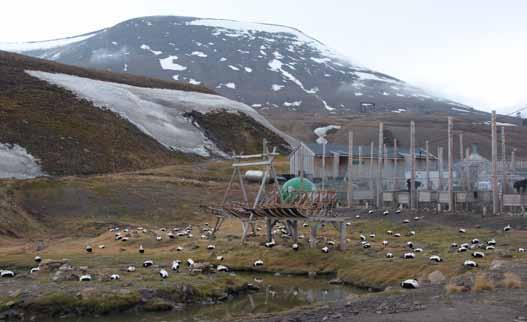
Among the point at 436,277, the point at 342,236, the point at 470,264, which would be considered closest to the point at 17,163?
the point at 342,236

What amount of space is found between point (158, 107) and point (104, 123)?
22.2m

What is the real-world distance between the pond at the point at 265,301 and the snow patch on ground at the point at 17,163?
46.4 meters

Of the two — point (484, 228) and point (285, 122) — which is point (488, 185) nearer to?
point (484, 228)

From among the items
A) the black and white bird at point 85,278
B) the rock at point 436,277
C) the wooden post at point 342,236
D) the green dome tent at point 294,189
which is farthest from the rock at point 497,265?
the black and white bird at point 85,278

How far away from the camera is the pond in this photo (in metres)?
23.9

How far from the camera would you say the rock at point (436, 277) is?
2523 centimetres

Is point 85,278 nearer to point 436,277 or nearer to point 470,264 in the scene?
point 436,277

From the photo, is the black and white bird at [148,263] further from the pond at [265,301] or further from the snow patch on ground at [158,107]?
the snow patch on ground at [158,107]

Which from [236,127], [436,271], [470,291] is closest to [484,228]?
[436,271]

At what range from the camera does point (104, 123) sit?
9962 centimetres

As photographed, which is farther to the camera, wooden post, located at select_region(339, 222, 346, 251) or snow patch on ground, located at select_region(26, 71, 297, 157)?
snow patch on ground, located at select_region(26, 71, 297, 157)

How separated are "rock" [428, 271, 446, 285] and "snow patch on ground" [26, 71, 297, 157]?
77.6m

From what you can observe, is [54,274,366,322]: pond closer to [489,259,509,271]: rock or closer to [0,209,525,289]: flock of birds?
[0,209,525,289]: flock of birds

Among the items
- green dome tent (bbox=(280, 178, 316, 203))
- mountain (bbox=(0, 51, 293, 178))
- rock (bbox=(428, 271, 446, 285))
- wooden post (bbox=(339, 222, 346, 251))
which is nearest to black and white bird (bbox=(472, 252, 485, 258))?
rock (bbox=(428, 271, 446, 285))
